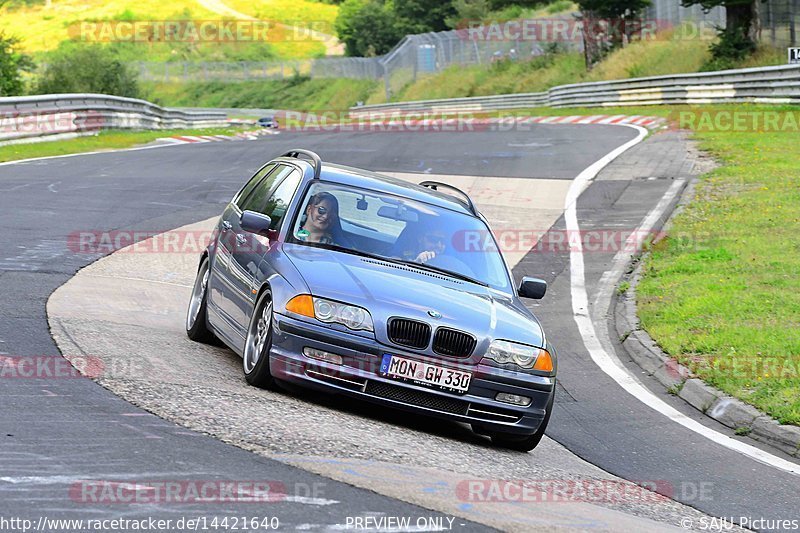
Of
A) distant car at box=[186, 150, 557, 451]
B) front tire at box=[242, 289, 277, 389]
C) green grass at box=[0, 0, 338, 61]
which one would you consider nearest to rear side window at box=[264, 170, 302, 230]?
distant car at box=[186, 150, 557, 451]

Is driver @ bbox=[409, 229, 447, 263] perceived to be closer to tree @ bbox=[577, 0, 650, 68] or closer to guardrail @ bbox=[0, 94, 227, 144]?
guardrail @ bbox=[0, 94, 227, 144]

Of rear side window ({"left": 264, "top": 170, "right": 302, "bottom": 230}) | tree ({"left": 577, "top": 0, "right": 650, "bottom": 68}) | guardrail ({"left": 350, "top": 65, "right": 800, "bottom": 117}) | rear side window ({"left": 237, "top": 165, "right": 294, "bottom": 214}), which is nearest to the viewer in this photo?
rear side window ({"left": 264, "top": 170, "right": 302, "bottom": 230})

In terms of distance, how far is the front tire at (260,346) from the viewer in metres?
7.91

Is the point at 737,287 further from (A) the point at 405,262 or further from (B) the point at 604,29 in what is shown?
(B) the point at 604,29

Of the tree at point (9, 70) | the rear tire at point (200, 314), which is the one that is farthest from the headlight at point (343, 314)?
the tree at point (9, 70)

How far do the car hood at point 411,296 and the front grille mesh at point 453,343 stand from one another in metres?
0.04

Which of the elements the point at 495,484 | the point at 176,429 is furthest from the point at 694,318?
the point at 176,429

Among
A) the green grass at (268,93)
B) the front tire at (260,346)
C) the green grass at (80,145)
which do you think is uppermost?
the front tire at (260,346)

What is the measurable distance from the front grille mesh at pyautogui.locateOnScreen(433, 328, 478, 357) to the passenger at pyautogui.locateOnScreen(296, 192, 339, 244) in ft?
4.64

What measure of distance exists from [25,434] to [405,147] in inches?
939

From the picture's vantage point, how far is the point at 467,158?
26.8 meters

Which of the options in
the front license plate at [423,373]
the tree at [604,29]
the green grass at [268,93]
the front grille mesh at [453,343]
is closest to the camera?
the front license plate at [423,373]

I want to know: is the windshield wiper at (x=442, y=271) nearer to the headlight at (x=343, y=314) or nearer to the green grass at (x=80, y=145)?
the headlight at (x=343, y=314)

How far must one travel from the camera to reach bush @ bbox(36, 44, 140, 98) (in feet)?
140
